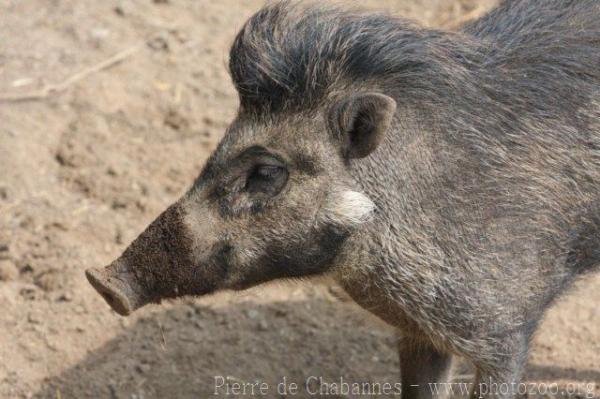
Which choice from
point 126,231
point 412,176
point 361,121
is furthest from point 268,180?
point 126,231

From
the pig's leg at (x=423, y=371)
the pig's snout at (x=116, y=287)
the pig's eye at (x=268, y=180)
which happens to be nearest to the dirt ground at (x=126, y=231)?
the pig's leg at (x=423, y=371)

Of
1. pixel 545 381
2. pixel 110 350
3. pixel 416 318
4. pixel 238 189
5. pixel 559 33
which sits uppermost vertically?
pixel 559 33

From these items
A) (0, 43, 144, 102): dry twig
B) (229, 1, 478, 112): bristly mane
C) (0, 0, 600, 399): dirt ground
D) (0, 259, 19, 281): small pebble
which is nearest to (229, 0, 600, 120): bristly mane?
(229, 1, 478, 112): bristly mane

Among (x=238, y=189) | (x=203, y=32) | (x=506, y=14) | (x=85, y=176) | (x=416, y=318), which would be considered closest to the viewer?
(x=238, y=189)

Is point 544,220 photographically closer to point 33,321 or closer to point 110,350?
point 110,350

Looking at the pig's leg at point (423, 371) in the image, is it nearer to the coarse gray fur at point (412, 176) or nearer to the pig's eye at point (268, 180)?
the coarse gray fur at point (412, 176)

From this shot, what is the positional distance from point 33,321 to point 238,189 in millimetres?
1764

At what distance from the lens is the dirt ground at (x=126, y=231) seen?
4719 millimetres

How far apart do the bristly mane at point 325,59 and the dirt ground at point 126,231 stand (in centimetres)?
63

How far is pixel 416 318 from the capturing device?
149 inches

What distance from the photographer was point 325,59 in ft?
11.9

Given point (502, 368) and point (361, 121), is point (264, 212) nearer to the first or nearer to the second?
point (361, 121)

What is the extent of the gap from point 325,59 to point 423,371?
4.86ft

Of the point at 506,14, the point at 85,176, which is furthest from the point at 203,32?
the point at 506,14
